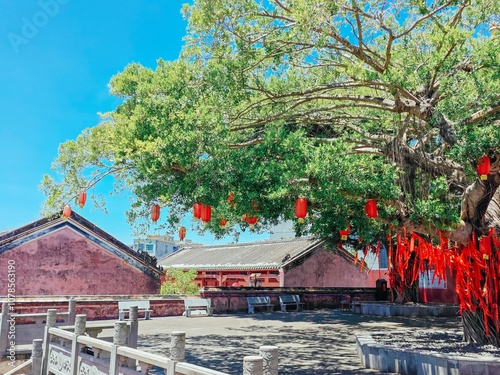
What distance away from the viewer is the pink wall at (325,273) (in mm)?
23484

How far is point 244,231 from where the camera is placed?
47.4 feet

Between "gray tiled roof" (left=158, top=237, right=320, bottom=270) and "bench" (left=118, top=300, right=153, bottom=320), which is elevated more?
"gray tiled roof" (left=158, top=237, right=320, bottom=270)

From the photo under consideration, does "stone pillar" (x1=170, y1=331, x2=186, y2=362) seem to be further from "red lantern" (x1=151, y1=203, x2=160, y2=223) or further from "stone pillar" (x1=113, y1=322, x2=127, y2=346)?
"red lantern" (x1=151, y1=203, x2=160, y2=223)

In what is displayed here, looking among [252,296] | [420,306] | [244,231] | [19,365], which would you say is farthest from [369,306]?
[19,365]

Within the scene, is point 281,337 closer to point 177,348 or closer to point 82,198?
point 82,198

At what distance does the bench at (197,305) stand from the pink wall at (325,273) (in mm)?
7291

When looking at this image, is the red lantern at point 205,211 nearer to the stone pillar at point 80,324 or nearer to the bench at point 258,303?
the stone pillar at point 80,324

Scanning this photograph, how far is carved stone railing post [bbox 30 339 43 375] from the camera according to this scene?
7422 mm

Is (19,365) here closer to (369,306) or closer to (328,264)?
(369,306)

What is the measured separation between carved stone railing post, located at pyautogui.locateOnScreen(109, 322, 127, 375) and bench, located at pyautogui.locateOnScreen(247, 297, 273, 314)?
12260mm

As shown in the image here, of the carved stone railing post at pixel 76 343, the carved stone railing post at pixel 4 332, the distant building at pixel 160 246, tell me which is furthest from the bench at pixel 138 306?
the distant building at pixel 160 246

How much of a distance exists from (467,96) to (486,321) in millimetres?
3831

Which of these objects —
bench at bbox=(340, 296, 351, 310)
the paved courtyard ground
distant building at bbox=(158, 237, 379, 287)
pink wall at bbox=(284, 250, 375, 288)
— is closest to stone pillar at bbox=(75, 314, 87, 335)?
the paved courtyard ground

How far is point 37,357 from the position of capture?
7.50 metres
